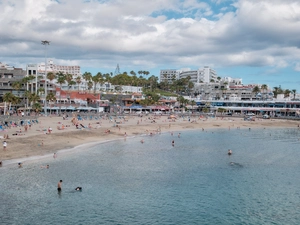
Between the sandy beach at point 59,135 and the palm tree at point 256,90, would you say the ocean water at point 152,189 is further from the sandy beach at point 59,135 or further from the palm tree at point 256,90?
the palm tree at point 256,90

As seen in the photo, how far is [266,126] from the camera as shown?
9525cm

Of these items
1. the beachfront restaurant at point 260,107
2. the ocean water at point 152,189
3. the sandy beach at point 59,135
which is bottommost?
the ocean water at point 152,189

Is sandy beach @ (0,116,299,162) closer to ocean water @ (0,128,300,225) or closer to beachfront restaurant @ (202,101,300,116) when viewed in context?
ocean water @ (0,128,300,225)

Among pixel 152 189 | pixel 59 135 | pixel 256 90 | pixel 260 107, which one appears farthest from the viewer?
pixel 256 90

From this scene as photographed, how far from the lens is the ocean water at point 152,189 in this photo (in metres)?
22.9

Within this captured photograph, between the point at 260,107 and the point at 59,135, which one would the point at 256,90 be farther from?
the point at 59,135

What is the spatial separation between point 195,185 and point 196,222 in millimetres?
8468

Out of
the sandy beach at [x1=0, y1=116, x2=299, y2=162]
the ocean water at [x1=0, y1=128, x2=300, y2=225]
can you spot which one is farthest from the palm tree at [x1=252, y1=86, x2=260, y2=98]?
the ocean water at [x1=0, y1=128, x2=300, y2=225]

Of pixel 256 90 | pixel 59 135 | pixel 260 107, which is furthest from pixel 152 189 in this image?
pixel 256 90

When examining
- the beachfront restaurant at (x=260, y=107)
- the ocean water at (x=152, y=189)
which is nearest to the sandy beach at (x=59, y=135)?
the ocean water at (x=152, y=189)

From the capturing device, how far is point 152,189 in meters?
29.0

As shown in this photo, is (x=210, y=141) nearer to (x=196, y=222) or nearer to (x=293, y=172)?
(x=293, y=172)

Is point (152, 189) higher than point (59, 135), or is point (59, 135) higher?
point (59, 135)

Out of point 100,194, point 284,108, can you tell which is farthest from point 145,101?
point 100,194
